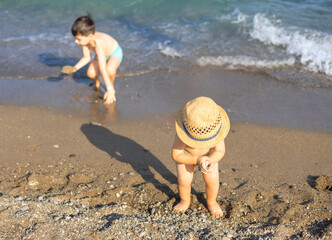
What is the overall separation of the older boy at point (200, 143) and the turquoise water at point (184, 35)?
352 cm

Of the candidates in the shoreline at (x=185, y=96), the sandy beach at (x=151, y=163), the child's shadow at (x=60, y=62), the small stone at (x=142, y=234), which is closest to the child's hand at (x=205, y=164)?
the sandy beach at (x=151, y=163)

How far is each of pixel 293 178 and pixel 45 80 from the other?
13.8 feet

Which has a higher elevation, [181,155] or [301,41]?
[181,155]

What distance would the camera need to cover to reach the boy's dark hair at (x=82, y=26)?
16.6 ft

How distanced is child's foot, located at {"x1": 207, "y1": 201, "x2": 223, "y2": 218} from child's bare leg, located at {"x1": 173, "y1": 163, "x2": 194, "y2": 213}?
21cm

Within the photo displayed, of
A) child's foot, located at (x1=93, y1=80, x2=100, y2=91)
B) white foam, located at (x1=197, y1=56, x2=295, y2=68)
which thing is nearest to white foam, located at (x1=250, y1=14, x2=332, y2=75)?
white foam, located at (x1=197, y1=56, x2=295, y2=68)

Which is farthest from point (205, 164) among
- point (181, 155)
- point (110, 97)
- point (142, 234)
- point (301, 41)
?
point (301, 41)

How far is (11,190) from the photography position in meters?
3.45

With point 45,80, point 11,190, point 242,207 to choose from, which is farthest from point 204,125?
point 45,80

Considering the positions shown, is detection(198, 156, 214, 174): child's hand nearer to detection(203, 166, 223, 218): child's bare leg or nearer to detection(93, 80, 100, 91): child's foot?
detection(203, 166, 223, 218): child's bare leg

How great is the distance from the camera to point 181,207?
3342 mm

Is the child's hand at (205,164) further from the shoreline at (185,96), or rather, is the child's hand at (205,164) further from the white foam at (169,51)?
the white foam at (169,51)

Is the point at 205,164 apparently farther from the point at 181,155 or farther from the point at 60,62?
the point at 60,62

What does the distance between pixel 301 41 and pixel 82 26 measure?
443 cm
